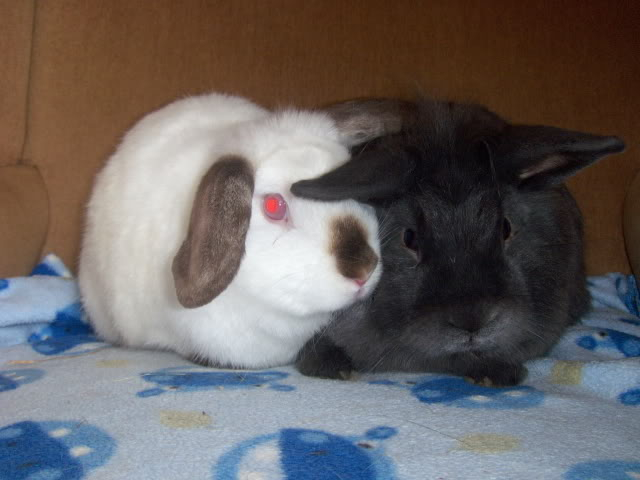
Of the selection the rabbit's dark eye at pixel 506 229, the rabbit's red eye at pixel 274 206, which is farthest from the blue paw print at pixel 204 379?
the rabbit's dark eye at pixel 506 229

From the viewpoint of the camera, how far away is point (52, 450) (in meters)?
0.97

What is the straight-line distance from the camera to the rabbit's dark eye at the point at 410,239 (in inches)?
51.2

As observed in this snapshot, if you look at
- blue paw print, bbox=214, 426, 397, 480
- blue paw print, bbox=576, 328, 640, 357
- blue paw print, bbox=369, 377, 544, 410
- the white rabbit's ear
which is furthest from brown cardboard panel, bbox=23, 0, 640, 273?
blue paw print, bbox=214, 426, 397, 480

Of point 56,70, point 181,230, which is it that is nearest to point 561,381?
point 181,230

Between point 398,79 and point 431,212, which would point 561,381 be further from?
point 398,79

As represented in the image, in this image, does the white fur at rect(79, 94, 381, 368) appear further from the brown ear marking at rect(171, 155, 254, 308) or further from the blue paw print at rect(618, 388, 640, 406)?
the blue paw print at rect(618, 388, 640, 406)

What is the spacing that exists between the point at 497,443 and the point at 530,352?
1.39ft

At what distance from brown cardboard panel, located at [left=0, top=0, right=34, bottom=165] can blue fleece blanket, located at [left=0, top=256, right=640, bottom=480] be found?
2.35 feet

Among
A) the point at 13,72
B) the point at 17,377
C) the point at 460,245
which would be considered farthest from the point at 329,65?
the point at 17,377

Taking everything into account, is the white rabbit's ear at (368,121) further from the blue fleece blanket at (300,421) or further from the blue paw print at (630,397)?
the blue paw print at (630,397)

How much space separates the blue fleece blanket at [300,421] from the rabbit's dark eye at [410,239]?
289mm

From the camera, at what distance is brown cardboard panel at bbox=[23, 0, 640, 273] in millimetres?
1941

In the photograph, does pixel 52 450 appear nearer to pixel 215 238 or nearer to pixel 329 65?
pixel 215 238

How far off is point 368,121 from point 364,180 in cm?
37
